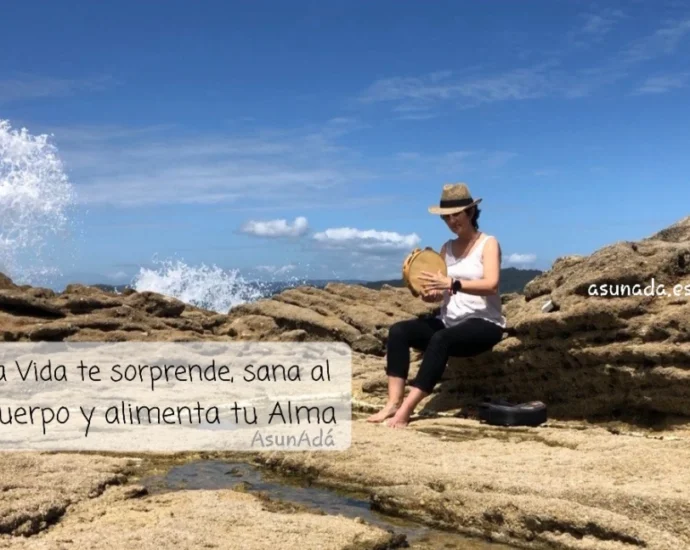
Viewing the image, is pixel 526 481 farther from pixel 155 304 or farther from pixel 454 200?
pixel 155 304

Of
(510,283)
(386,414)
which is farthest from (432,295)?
(510,283)

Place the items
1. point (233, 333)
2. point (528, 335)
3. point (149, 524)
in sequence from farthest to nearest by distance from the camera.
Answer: point (233, 333) → point (528, 335) → point (149, 524)

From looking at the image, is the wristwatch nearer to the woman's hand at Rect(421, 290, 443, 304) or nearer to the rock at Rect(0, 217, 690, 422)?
the woman's hand at Rect(421, 290, 443, 304)

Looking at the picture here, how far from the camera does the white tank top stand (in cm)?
929

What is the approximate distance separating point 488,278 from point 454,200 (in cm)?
106

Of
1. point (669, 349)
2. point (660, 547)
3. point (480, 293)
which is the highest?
point (480, 293)

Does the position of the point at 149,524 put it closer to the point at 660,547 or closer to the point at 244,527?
the point at 244,527

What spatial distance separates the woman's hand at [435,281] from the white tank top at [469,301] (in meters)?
0.33

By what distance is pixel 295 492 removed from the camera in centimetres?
661

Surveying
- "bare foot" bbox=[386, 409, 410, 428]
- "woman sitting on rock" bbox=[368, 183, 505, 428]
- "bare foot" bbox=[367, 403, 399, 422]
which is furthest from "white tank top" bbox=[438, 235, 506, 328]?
"bare foot" bbox=[386, 409, 410, 428]

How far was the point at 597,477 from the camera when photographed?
616 centimetres

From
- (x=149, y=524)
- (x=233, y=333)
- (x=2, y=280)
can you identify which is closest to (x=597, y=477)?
(x=149, y=524)

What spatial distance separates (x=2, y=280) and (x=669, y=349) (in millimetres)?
18067

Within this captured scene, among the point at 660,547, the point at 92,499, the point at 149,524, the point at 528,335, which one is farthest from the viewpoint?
the point at 528,335
